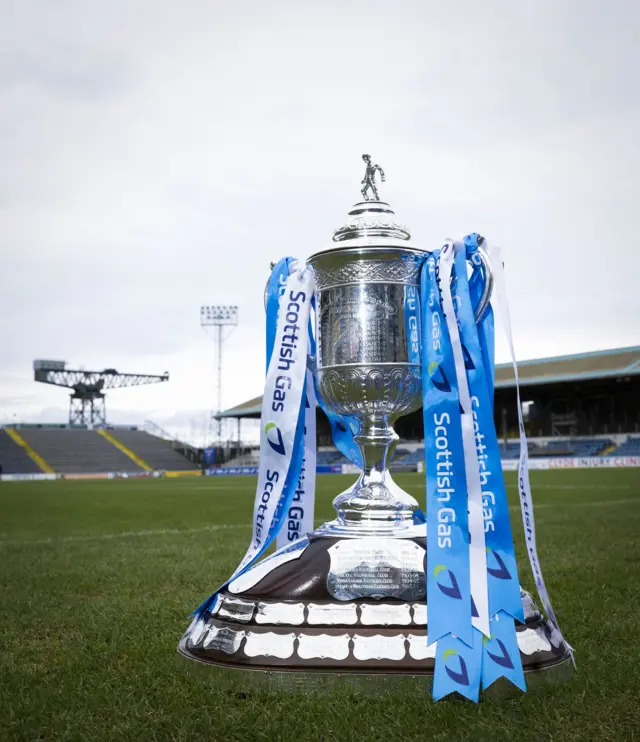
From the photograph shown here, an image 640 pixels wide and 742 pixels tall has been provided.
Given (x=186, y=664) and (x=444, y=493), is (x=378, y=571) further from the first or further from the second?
(x=186, y=664)

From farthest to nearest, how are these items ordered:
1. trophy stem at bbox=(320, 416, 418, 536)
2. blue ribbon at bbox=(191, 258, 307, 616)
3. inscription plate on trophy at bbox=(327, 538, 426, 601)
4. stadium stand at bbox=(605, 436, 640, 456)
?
stadium stand at bbox=(605, 436, 640, 456)
blue ribbon at bbox=(191, 258, 307, 616)
trophy stem at bbox=(320, 416, 418, 536)
inscription plate on trophy at bbox=(327, 538, 426, 601)

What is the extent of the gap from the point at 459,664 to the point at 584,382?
41115 mm

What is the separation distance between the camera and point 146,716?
A: 2.82 m

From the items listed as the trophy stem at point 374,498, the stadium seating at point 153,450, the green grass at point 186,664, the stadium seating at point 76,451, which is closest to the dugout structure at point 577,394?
the stadium seating at point 153,450

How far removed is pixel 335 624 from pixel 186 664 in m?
0.70

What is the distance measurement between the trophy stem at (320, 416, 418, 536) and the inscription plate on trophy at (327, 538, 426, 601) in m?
0.14

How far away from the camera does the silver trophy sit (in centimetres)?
305

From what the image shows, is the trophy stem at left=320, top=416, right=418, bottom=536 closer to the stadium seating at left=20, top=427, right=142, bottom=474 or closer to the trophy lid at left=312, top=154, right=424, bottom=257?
the trophy lid at left=312, top=154, right=424, bottom=257

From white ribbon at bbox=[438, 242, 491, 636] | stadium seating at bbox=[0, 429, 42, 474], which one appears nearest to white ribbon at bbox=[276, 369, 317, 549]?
white ribbon at bbox=[438, 242, 491, 636]

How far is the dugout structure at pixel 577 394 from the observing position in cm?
4125

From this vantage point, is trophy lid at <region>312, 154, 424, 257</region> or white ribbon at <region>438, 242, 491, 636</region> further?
trophy lid at <region>312, 154, 424, 257</region>

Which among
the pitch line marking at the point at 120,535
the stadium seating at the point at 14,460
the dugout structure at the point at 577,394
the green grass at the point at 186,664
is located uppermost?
the dugout structure at the point at 577,394

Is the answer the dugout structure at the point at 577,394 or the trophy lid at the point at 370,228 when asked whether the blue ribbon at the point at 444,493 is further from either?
the dugout structure at the point at 577,394

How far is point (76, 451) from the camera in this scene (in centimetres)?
5231
